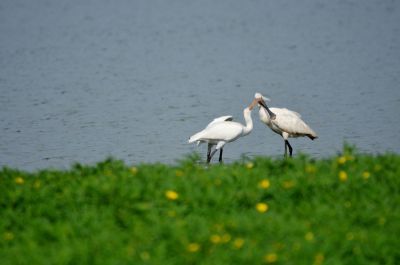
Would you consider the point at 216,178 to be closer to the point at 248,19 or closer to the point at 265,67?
the point at 265,67

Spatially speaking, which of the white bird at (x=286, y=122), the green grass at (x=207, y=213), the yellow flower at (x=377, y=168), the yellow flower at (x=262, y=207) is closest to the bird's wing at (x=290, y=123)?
the white bird at (x=286, y=122)

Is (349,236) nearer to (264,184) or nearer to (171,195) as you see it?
(264,184)

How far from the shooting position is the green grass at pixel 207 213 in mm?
6121

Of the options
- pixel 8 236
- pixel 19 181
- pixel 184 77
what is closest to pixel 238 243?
pixel 8 236

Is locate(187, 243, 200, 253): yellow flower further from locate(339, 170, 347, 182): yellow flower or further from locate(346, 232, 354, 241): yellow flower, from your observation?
locate(339, 170, 347, 182): yellow flower

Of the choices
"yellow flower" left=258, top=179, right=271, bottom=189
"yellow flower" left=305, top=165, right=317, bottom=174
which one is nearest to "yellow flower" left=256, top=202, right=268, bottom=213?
"yellow flower" left=258, top=179, right=271, bottom=189

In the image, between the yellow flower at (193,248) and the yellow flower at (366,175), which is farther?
the yellow flower at (366,175)

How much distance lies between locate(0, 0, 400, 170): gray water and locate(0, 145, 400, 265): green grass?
20.1 ft

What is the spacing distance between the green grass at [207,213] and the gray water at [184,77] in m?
6.14

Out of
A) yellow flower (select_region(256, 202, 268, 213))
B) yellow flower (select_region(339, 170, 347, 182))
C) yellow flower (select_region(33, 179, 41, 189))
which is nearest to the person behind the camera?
yellow flower (select_region(256, 202, 268, 213))

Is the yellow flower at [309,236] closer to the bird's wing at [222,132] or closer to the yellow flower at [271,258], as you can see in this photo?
the yellow flower at [271,258]

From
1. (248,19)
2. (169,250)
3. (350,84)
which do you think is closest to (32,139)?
(350,84)

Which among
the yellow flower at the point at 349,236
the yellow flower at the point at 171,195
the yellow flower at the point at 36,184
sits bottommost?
the yellow flower at the point at 349,236

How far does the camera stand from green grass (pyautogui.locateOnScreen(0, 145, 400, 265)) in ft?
20.1
